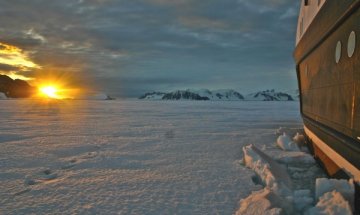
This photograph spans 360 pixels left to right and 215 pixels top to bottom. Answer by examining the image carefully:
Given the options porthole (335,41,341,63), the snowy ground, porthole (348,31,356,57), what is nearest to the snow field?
the snowy ground

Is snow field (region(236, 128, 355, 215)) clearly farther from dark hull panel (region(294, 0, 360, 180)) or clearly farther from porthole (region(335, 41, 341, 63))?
porthole (region(335, 41, 341, 63))

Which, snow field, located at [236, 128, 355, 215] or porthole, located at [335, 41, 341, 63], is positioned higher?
porthole, located at [335, 41, 341, 63]

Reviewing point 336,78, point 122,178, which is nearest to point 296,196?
point 336,78

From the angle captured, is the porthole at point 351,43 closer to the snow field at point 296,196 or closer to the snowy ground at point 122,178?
the snow field at point 296,196

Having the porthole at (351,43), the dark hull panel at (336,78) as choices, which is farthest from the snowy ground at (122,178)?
the porthole at (351,43)

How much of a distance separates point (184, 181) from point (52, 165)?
2.23 metres

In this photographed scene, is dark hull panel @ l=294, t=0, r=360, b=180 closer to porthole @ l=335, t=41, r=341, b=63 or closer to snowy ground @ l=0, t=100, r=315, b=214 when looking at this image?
porthole @ l=335, t=41, r=341, b=63

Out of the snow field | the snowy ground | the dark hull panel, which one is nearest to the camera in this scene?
the snow field

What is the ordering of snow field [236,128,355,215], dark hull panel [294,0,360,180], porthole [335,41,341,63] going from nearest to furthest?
snow field [236,128,355,215] < dark hull panel [294,0,360,180] < porthole [335,41,341,63]

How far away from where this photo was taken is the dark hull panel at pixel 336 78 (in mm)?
3492

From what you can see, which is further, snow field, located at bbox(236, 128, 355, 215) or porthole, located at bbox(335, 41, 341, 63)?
porthole, located at bbox(335, 41, 341, 63)

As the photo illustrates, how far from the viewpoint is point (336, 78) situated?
4312 mm

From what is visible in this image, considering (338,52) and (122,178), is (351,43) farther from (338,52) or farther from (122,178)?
(122,178)

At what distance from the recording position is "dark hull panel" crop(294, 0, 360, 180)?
349 centimetres
